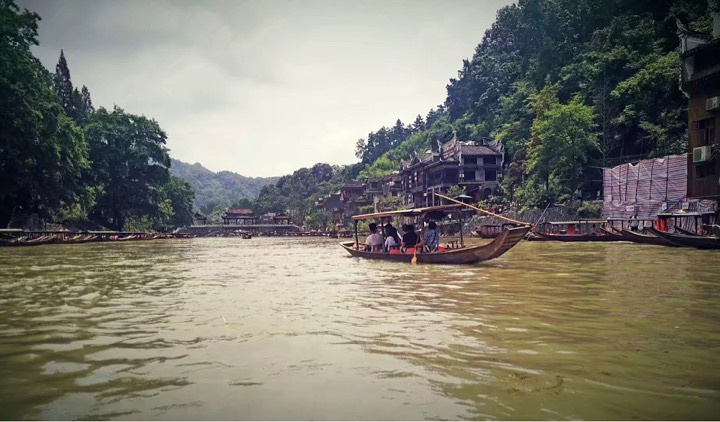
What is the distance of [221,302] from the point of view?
814 cm

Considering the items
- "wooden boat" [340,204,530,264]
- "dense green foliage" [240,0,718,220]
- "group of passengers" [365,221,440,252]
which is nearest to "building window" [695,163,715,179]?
"dense green foliage" [240,0,718,220]

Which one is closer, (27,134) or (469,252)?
(469,252)

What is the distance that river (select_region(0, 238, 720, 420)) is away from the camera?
10.7 ft

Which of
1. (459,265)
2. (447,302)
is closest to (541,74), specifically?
(459,265)

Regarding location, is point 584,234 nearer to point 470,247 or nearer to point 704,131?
point 704,131

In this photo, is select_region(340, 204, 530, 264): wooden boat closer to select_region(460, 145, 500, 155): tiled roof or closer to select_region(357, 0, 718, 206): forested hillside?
select_region(357, 0, 718, 206): forested hillside

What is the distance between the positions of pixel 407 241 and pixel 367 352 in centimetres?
1155

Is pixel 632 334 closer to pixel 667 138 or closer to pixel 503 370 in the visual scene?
pixel 503 370

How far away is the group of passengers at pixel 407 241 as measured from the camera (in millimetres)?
15508

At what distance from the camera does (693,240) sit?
19.6 metres

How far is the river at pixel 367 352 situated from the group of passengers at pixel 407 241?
19.4ft

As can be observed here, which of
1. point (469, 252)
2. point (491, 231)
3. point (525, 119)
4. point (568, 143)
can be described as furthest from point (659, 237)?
point (525, 119)

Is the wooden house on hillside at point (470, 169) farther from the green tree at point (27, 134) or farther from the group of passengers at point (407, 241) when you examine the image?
the group of passengers at point (407, 241)

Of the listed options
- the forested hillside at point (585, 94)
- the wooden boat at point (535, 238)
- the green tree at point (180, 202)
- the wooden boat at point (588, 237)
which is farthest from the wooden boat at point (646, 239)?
the green tree at point (180, 202)
